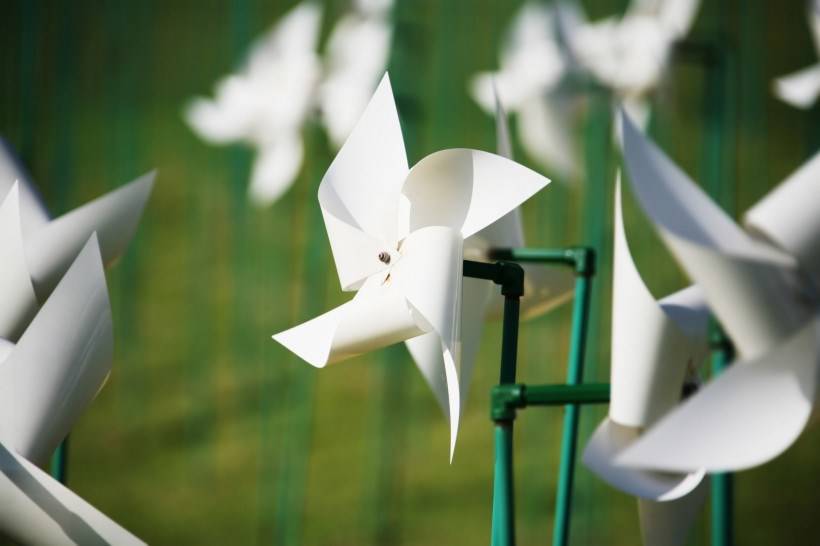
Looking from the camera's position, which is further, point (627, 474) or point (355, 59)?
point (355, 59)

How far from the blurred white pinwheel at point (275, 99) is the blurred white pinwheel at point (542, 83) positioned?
12.9 inches

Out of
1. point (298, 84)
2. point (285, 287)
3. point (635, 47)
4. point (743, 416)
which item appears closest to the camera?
point (743, 416)

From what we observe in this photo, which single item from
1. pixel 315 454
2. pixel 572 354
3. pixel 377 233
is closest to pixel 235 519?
pixel 315 454

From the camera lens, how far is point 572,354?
0.77 metres

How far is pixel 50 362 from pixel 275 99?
1.08 m

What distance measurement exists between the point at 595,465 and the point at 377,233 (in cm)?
21

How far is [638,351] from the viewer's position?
0.52 metres

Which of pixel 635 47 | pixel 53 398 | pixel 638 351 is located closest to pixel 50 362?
pixel 53 398

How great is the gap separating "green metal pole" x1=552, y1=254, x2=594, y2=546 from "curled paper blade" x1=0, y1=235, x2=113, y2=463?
0.38 metres

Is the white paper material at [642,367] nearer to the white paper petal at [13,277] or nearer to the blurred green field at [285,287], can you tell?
the white paper petal at [13,277]

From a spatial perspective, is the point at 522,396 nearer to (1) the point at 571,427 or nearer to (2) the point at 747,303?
(2) the point at 747,303

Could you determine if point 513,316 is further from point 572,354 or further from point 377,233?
point 572,354

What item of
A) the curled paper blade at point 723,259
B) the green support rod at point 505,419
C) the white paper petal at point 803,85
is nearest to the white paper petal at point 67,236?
the green support rod at point 505,419

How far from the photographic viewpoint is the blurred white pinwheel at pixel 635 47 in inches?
55.8
